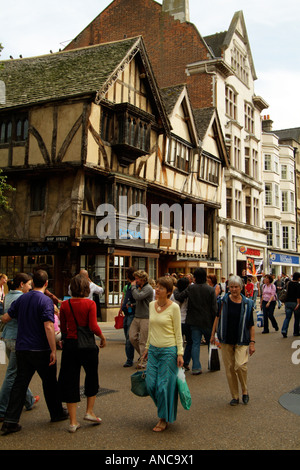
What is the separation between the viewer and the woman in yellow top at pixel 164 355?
202 inches

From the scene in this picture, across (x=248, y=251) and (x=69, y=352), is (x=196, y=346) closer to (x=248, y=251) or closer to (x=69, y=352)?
(x=69, y=352)

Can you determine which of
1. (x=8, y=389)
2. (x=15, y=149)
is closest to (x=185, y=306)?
(x=8, y=389)

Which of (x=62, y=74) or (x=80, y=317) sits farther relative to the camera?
(x=62, y=74)

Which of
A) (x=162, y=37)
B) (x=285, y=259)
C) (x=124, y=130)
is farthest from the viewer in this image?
(x=285, y=259)

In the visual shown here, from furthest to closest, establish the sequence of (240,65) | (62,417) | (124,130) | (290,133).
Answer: (290,133) < (240,65) < (124,130) < (62,417)

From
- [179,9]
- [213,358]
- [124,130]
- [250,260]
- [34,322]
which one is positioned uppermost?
[179,9]

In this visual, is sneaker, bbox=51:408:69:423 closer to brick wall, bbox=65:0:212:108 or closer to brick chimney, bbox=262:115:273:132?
brick wall, bbox=65:0:212:108

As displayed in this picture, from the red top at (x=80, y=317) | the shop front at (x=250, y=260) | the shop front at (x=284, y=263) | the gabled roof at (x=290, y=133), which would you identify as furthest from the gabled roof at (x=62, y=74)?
the gabled roof at (x=290, y=133)

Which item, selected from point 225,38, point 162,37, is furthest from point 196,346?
point 225,38

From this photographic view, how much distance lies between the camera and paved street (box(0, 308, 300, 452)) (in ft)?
15.1

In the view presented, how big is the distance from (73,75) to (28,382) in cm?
1645

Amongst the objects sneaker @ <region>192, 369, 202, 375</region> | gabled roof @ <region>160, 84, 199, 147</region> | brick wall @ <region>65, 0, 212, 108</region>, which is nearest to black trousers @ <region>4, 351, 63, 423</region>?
sneaker @ <region>192, 369, 202, 375</region>

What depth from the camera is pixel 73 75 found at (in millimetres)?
19391
